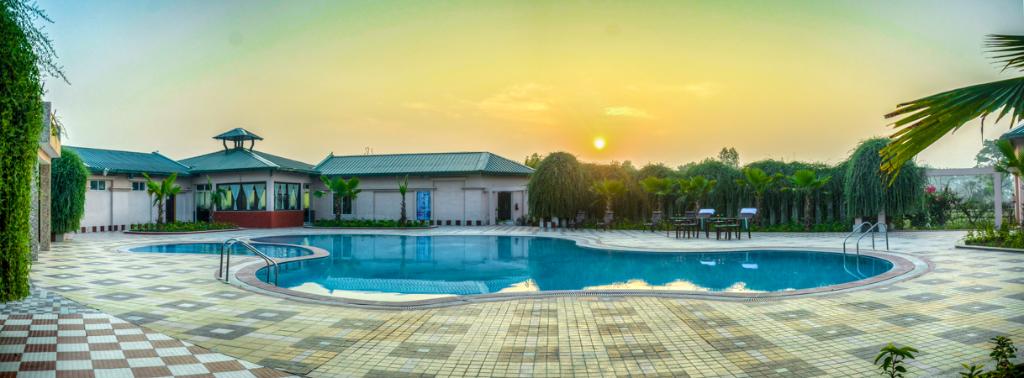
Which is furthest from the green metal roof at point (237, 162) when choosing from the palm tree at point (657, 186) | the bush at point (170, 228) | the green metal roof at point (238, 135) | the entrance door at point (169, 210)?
the palm tree at point (657, 186)

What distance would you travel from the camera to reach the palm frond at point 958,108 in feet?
7.32

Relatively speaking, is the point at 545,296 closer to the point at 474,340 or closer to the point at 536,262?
the point at 474,340

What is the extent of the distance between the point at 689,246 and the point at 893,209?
9336 mm

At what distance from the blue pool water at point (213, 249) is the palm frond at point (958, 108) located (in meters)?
13.4

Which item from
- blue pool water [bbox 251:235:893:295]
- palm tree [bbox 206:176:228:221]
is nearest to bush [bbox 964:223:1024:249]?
blue pool water [bbox 251:235:893:295]

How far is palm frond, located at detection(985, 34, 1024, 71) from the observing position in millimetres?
2377

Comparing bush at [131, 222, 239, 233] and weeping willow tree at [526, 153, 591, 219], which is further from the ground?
weeping willow tree at [526, 153, 591, 219]

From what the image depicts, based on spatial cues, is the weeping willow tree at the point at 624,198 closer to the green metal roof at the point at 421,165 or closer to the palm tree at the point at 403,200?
the green metal roof at the point at 421,165

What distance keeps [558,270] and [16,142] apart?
8.59 metres

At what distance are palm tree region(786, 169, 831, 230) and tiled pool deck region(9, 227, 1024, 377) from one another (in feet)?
33.8

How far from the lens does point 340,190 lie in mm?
24031

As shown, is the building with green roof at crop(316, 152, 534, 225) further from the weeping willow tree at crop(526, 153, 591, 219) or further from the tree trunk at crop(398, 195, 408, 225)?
the weeping willow tree at crop(526, 153, 591, 219)

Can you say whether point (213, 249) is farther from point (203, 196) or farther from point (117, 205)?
point (203, 196)

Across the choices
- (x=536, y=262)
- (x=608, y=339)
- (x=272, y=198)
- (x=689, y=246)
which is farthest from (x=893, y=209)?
(x=272, y=198)
